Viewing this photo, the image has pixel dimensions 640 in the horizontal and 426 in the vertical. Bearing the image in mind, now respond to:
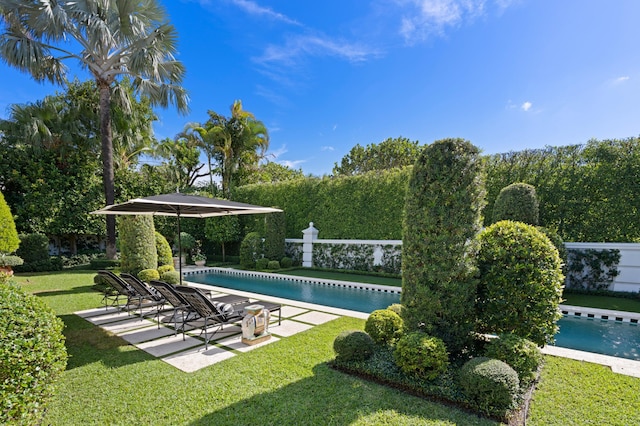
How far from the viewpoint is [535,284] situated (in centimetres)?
379

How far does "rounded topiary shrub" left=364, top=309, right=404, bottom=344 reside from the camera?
459cm

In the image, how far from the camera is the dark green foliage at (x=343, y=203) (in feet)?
43.6

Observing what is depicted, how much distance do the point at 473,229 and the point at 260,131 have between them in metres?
19.0

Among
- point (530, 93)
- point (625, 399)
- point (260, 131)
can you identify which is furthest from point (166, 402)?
point (260, 131)

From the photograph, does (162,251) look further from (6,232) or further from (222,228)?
(222,228)

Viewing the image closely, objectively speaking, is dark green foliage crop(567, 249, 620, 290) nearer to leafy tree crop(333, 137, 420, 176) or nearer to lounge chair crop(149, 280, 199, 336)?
lounge chair crop(149, 280, 199, 336)

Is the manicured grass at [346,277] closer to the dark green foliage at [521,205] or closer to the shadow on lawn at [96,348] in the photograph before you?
the dark green foliage at [521,205]

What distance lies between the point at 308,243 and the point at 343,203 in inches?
113

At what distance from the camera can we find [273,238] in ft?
52.0

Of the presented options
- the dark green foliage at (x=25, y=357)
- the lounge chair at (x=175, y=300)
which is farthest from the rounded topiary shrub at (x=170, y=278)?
the dark green foliage at (x=25, y=357)

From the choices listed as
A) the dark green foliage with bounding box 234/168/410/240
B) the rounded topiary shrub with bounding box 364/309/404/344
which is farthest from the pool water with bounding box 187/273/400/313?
the dark green foliage with bounding box 234/168/410/240

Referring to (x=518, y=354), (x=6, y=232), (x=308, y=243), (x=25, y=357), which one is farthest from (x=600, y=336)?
(x=6, y=232)

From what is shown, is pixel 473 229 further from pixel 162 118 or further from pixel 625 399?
pixel 162 118

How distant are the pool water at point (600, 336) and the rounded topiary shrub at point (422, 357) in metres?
3.97
